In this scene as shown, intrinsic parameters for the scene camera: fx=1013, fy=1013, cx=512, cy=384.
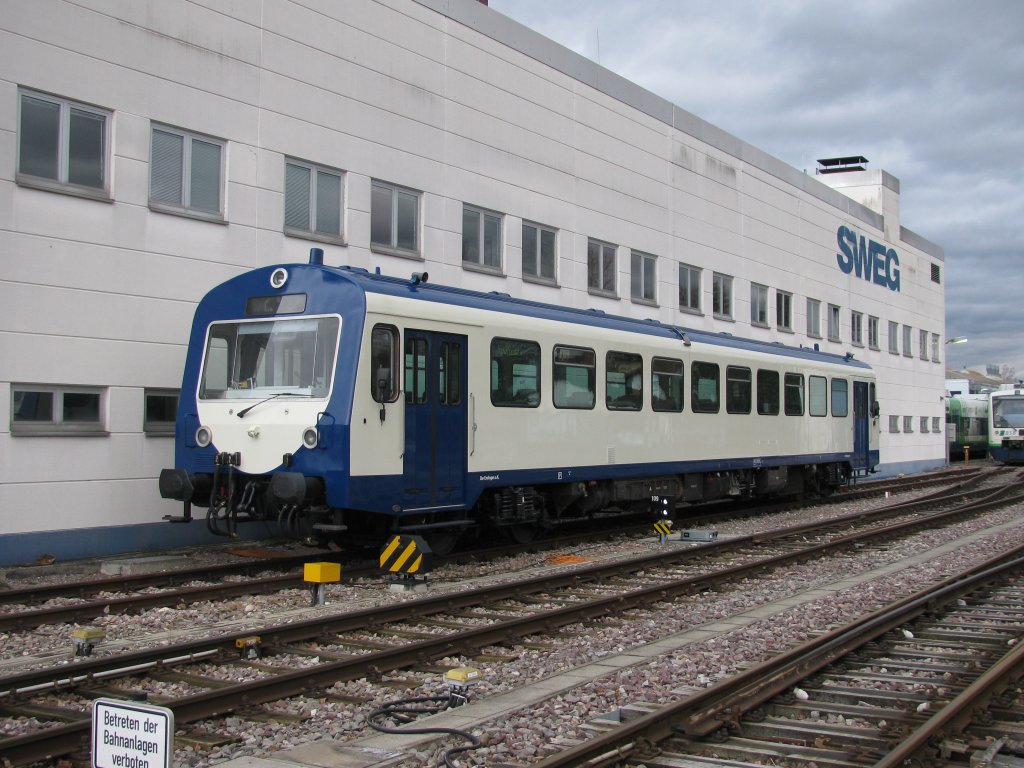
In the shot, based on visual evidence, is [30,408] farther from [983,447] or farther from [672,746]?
[983,447]

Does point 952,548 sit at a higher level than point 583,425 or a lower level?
lower

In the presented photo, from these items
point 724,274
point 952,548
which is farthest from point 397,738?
point 724,274

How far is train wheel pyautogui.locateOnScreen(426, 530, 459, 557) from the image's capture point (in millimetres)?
12477

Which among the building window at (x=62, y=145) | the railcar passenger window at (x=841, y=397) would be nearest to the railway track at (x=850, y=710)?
the building window at (x=62, y=145)

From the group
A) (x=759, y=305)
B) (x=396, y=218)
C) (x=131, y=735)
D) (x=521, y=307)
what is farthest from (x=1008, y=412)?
(x=131, y=735)

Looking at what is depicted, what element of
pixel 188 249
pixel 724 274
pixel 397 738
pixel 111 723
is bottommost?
pixel 397 738

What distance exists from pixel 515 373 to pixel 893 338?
31387 millimetres

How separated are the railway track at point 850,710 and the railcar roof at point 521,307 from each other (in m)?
6.01

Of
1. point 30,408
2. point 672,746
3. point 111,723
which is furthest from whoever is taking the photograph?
point 30,408

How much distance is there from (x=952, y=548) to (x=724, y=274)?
13934 mm

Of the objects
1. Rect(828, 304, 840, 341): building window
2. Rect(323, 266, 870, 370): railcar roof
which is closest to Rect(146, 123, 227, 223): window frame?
Rect(323, 266, 870, 370): railcar roof

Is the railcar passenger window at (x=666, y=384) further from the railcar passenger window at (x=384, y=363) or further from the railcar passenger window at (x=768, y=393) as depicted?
the railcar passenger window at (x=384, y=363)

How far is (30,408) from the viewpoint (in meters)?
12.4

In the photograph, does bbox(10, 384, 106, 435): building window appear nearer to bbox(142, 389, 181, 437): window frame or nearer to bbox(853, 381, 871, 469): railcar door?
bbox(142, 389, 181, 437): window frame
